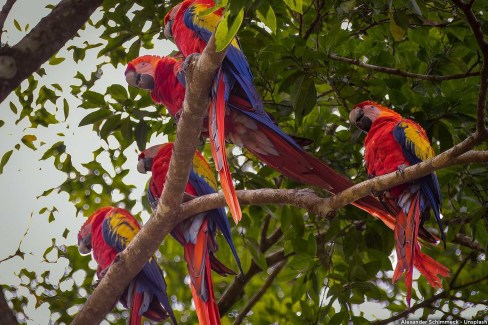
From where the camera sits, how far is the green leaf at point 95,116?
2.70 meters

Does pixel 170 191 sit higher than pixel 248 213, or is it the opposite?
pixel 248 213

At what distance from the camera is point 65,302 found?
120 inches

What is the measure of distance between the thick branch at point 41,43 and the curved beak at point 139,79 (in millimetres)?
435

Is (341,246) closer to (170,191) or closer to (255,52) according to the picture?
(255,52)

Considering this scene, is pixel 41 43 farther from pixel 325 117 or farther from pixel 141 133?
pixel 325 117

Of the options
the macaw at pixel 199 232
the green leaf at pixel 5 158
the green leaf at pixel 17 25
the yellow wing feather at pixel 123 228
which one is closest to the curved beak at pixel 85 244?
the yellow wing feather at pixel 123 228

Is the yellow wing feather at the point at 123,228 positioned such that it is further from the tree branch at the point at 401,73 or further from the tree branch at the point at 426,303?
the tree branch at the point at 426,303

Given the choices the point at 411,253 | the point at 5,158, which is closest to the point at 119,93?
the point at 5,158

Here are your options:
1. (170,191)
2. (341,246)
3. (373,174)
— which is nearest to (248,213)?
(341,246)

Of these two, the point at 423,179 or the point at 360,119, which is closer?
the point at 423,179

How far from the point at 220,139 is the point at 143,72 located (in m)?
0.56

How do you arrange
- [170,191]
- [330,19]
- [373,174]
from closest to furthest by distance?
[170,191] → [373,174] → [330,19]

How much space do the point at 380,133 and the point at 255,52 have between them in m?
0.57

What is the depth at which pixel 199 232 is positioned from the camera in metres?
2.26
